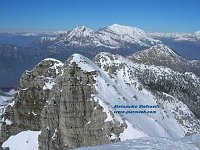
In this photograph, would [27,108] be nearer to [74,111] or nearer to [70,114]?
[70,114]

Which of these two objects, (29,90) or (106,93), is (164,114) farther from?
(29,90)

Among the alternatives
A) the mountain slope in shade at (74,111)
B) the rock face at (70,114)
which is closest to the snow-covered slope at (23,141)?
the mountain slope in shade at (74,111)

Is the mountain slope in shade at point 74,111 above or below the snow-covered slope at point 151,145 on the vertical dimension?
below

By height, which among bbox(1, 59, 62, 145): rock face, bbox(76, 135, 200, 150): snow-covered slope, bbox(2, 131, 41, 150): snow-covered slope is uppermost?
bbox(76, 135, 200, 150): snow-covered slope

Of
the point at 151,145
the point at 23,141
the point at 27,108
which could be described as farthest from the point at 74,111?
the point at 151,145

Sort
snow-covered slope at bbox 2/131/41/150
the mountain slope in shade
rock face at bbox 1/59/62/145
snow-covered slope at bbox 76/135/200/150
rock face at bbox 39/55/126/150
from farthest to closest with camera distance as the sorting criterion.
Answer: rock face at bbox 1/59/62/145, snow-covered slope at bbox 2/131/41/150, rock face at bbox 39/55/126/150, the mountain slope in shade, snow-covered slope at bbox 76/135/200/150

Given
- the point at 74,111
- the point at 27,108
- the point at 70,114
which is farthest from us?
the point at 27,108

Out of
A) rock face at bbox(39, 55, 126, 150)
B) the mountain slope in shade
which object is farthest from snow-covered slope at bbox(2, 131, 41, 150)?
rock face at bbox(39, 55, 126, 150)

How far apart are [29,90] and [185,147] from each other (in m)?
111

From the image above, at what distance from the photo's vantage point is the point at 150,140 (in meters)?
25.2

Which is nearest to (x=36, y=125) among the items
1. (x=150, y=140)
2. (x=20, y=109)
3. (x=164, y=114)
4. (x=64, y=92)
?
(x=20, y=109)

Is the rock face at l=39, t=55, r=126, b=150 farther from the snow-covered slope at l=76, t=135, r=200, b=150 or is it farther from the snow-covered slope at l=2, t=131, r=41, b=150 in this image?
the snow-covered slope at l=76, t=135, r=200, b=150

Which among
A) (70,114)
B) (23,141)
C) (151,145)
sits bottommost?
(23,141)

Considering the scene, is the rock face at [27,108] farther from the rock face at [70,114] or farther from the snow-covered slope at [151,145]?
the snow-covered slope at [151,145]
